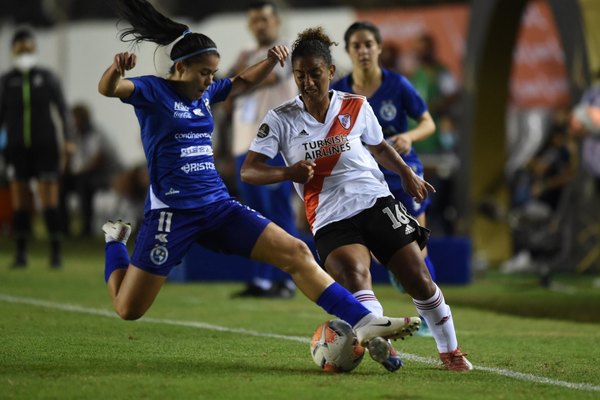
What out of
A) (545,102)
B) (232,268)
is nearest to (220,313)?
(232,268)

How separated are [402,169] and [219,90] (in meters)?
1.25

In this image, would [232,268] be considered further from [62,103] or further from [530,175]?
[530,175]

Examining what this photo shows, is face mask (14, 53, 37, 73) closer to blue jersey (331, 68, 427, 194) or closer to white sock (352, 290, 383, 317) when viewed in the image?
blue jersey (331, 68, 427, 194)

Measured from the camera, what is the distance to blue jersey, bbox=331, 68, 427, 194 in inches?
356

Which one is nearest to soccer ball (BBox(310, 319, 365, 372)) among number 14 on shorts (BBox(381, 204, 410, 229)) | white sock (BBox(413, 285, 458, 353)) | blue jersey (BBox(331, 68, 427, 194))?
white sock (BBox(413, 285, 458, 353))

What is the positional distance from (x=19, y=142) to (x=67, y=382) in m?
8.42

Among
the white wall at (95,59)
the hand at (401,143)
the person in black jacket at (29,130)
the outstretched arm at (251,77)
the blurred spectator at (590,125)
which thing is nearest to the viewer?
Answer: the outstretched arm at (251,77)

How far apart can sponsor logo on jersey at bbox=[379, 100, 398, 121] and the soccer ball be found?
261 cm

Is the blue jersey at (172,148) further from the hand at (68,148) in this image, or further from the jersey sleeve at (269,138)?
the hand at (68,148)

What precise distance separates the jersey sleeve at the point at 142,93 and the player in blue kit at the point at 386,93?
2305 mm

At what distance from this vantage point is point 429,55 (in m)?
17.1

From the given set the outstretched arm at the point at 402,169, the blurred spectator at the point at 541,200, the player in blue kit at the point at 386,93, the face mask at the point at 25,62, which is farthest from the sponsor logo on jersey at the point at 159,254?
the blurred spectator at the point at 541,200

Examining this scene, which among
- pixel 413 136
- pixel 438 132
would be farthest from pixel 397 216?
pixel 438 132

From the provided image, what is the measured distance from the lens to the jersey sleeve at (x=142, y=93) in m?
7.00
